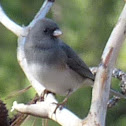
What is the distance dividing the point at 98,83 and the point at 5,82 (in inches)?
60.5

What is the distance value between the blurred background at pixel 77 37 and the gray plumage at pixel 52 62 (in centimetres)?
66

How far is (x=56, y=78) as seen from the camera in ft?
6.10

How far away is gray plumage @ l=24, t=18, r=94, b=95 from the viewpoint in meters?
1.84

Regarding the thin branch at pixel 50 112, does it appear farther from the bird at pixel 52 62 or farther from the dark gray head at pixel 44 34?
the dark gray head at pixel 44 34

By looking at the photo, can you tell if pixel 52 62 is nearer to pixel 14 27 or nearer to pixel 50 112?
pixel 14 27

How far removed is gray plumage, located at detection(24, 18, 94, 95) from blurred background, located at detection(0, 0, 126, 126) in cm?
66

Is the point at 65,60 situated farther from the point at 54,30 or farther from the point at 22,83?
the point at 22,83

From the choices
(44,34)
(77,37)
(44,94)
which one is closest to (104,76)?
(44,94)

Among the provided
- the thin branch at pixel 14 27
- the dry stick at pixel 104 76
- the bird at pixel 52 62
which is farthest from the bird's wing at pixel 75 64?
the dry stick at pixel 104 76

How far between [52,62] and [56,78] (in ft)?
0.19

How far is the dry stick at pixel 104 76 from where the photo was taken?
1.32 metres

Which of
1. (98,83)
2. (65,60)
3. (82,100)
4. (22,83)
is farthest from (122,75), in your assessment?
(22,83)

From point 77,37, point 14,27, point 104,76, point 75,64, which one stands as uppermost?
point 104,76

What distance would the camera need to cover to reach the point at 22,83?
2830 millimetres
